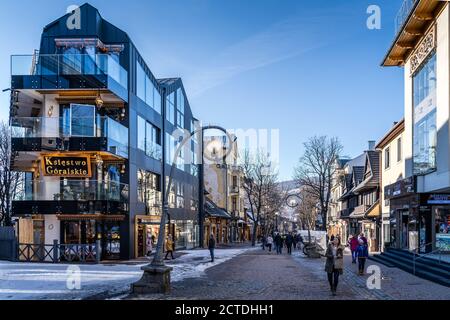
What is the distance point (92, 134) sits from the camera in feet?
95.9

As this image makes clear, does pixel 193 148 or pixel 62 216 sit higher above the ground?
pixel 193 148

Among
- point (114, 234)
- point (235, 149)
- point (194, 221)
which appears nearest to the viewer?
point (114, 234)

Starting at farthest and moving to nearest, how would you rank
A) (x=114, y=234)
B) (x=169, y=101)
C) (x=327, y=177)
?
(x=327, y=177) < (x=169, y=101) < (x=114, y=234)

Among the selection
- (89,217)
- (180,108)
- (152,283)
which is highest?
(180,108)

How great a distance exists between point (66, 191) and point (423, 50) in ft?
62.2

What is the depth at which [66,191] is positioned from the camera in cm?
2950

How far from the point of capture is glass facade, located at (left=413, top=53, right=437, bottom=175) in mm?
25000

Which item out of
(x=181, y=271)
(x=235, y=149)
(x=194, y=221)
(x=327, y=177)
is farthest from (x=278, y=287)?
(x=235, y=149)

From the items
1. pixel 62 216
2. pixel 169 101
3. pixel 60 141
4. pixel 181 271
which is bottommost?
pixel 181 271

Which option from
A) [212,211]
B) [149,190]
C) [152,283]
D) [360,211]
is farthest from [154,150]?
[212,211]

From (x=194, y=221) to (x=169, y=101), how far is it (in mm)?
12869

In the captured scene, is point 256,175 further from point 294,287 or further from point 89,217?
point 294,287
